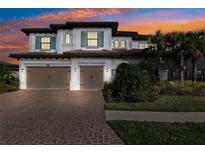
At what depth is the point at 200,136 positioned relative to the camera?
5.56 meters

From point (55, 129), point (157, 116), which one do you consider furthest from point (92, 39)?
point (55, 129)

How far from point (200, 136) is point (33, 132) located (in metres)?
4.93

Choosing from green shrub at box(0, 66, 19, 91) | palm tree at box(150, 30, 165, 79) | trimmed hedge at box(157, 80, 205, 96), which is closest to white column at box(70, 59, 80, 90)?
green shrub at box(0, 66, 19, 91)

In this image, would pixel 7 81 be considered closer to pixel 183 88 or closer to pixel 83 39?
pixel 83 39

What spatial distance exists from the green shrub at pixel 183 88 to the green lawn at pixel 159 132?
780 cm

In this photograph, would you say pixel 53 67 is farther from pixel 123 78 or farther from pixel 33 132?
pixel 33 132

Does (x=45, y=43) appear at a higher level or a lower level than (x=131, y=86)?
higher

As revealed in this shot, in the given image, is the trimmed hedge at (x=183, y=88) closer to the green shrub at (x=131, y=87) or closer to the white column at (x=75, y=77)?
the green shrub at (x=131, y=87)

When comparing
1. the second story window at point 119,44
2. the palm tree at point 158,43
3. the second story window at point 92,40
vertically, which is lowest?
the palm tree at point 158,43

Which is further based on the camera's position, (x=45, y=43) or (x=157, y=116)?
(x=45, y=43)

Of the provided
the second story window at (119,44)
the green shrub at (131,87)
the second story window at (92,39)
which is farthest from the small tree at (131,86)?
the second story window at (119,44)

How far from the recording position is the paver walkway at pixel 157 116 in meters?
7.49

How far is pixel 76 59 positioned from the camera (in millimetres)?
19047

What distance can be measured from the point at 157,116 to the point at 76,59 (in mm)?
12530
